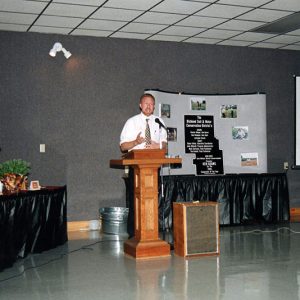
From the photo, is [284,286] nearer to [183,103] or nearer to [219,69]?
[183,103]

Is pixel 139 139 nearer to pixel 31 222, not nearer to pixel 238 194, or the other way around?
pixel 31 222

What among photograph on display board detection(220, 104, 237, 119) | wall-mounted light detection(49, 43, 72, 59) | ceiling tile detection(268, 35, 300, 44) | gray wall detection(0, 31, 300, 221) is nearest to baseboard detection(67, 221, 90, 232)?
gray wall detection(0, 31, 300, 221)

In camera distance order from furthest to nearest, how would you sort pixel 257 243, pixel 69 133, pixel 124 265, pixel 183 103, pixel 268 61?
pixel 268 61
pixel 183 103
pixel 69 133
pixel 257 243
pixel 124 265

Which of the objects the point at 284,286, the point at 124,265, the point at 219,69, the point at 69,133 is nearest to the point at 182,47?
the point at 219,69

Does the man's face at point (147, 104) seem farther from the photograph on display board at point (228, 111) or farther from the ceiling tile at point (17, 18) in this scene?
the photograph on display board at point (228, 111)

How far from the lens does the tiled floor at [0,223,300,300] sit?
13.3 feet

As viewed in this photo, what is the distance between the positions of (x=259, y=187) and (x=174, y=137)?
162 centimetres

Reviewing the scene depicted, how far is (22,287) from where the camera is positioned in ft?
14.1

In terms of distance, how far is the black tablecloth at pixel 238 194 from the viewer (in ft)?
25.1

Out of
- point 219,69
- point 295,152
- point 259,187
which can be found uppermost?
point 219,69

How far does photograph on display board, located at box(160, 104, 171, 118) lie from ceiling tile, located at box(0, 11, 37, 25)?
240 centimetres

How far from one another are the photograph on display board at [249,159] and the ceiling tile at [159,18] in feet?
8.99

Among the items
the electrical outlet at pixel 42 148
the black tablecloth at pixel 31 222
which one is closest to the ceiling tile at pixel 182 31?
the electrical outlet at pixel 42 148

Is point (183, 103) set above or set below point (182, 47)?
below
